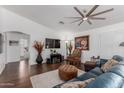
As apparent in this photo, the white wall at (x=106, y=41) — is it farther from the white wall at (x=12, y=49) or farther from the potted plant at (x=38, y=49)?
the white wall at (x=12, y=49)

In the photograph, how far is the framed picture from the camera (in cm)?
696

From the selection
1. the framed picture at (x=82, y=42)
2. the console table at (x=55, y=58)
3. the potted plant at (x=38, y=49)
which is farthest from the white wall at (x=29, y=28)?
the framed picture at (x=82, y=42)

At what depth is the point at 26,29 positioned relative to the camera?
6.46 meters

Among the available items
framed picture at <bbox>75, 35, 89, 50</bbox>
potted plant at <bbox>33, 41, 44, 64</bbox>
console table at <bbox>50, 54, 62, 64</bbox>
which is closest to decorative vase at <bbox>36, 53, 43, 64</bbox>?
potted plant at <bbox>33, 41, 44, 64</bbox>

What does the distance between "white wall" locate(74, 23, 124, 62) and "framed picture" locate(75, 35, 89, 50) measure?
298 mm

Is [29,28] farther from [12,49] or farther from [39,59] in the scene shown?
[12,49]

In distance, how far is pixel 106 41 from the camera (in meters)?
5.73

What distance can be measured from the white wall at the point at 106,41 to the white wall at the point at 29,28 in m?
2.75

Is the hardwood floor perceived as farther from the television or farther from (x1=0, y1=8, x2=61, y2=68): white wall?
the television

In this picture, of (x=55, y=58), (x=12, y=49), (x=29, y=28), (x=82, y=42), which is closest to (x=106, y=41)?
(x=82, y=42)
